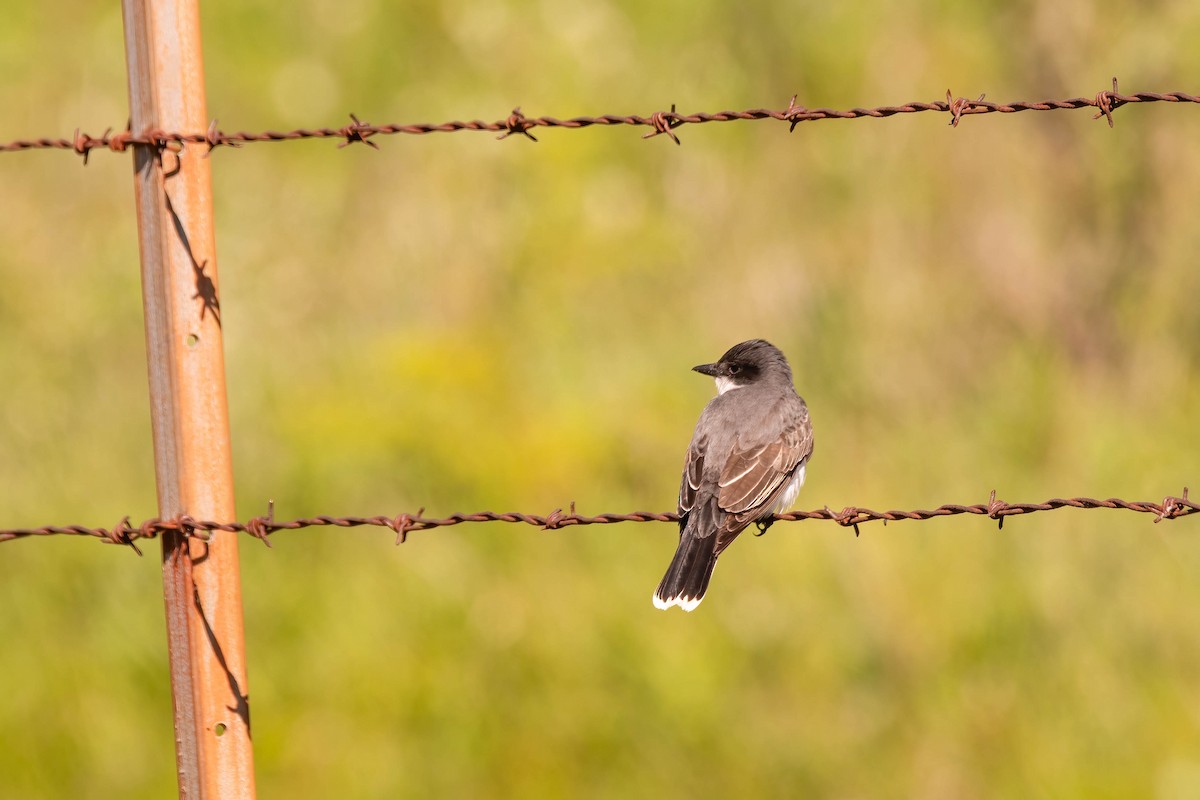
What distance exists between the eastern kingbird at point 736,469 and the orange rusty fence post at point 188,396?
219 centimetres

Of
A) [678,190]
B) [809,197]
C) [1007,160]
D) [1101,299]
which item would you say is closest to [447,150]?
[678,190]

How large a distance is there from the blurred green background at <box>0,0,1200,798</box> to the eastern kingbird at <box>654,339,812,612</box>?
2.00m

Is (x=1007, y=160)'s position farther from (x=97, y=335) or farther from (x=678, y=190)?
(x=97, y=335)

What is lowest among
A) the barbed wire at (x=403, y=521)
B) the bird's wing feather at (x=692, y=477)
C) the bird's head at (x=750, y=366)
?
the barbed wire at (x=403, y=521)

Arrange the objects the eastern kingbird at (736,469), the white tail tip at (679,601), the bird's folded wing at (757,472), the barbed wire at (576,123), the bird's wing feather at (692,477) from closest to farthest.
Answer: the barbed wire at (576,123) < the white tail tip at (679,601) < the eastern kingbird at (736,469) < the bird's folded wing at (757,472) < the bird's wing feather at (692,477)

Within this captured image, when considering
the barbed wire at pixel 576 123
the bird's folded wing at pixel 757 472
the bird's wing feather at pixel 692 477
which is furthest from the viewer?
the bird's wing feather at pixel 692 477

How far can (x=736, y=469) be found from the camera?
248 inches

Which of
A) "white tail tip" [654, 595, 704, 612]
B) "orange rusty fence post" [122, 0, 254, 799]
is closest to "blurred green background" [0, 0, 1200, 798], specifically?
"white tail tip" [654, 595, 704, 612]

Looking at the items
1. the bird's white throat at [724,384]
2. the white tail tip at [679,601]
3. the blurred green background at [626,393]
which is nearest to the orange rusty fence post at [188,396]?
the white tail tip at [679,601]

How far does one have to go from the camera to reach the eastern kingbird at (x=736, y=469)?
19.8ft

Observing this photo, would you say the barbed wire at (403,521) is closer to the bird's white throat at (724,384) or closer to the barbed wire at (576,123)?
the barbed wire at (576,123)

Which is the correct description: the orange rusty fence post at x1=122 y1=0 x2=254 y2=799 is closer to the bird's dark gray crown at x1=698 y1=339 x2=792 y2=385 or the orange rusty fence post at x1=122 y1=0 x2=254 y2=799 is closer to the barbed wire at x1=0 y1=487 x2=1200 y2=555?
the barbed wire at x1=0 y1=487 x2=1200 y2=555

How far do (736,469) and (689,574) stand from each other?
56cm

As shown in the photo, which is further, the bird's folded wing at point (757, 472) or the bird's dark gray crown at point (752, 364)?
the bird's dark gray crown at point (752, 364)
